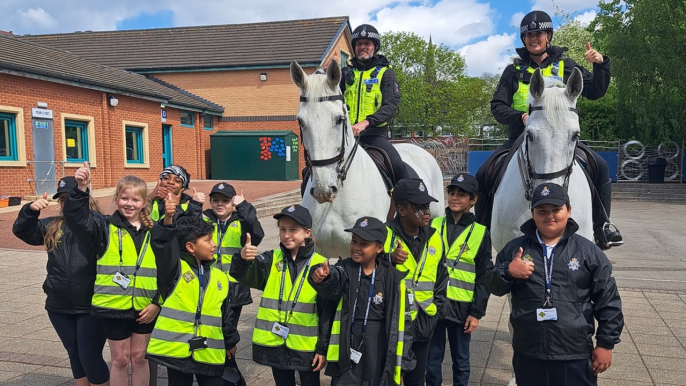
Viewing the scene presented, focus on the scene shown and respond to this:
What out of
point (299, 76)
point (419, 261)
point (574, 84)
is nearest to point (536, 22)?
point (574, 84)

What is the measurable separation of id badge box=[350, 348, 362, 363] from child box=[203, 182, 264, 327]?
1440mm

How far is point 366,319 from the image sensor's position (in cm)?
309

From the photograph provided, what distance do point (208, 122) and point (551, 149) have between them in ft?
87.8

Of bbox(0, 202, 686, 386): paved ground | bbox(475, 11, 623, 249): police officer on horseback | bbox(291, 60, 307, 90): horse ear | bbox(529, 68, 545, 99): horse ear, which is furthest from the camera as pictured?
bbox(475, 11, 623, 249): police officer on horseback

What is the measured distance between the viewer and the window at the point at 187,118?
85.5ft

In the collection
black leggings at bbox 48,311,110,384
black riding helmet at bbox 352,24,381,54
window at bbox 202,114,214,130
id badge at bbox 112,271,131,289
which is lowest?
black leggings at bbox 48,311,110,384

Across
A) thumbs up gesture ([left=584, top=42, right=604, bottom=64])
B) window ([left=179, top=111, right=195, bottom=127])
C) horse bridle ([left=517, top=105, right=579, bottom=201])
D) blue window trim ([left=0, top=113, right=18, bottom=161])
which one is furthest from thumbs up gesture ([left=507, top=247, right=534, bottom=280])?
window ([left=179, top=111, right=195, bottom=127])

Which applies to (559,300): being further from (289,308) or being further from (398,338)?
(289,308)

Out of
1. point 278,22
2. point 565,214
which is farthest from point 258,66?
point 565,214

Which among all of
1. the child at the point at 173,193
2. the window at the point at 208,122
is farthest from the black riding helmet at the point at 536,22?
the window at the point at 208,122

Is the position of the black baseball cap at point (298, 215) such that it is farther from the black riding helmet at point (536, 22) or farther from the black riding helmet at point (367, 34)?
the black riding helmet at point (536, 22)

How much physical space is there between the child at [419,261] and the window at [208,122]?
2598 centimetres

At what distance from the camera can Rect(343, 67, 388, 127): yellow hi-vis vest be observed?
517cm

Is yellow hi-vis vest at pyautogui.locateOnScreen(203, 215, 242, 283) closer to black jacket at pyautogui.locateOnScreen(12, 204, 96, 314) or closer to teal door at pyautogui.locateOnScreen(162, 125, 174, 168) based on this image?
black jacket at pyautogui.locateOnScreen(12, 204, 96, 314)
